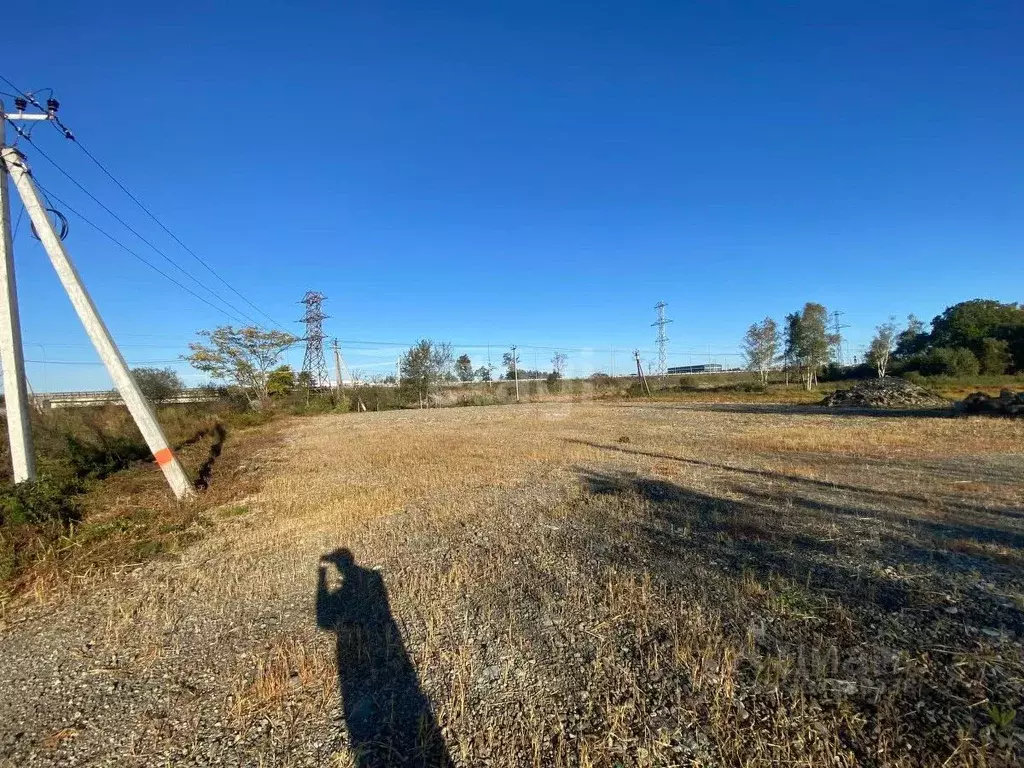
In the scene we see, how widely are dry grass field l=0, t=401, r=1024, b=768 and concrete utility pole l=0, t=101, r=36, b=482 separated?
11.8 ft

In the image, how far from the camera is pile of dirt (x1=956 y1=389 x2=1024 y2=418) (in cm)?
1772

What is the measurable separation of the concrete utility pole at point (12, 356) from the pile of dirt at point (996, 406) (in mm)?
28914

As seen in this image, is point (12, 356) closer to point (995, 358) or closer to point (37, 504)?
point (37, 504)

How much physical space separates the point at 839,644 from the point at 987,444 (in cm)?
1407

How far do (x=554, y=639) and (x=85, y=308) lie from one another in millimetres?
9760

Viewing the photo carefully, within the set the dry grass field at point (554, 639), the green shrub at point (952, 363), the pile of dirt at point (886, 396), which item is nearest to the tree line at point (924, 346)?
the green shrub at point (952, 363)

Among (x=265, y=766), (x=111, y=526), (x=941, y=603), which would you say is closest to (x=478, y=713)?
(x=265, y=766)

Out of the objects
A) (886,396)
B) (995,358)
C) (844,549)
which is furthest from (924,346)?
(844,549)

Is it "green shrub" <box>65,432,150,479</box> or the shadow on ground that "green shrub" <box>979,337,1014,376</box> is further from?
"green shrub" <box>65,432,150,479</box>

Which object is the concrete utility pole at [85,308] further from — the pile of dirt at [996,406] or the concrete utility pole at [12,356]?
the pile of dirt at [996,406]

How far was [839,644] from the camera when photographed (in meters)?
3.33

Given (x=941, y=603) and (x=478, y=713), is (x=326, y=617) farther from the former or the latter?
(x=941, y=603)

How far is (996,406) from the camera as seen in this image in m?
18.7

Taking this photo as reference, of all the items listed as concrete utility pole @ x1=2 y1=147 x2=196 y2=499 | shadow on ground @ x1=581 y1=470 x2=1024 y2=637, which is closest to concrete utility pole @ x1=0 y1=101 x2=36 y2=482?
concrete utility pole @ x1=2 y1=147 x2=196 y2=499
